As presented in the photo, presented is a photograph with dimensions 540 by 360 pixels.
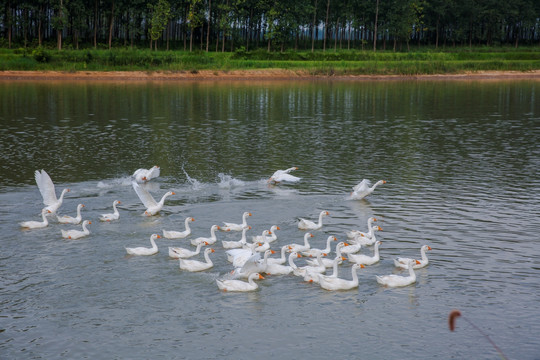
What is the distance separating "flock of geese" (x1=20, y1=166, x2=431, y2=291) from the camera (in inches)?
540

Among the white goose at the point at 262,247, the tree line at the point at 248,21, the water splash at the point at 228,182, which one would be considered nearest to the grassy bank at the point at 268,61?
the tree line at the point at 248,21

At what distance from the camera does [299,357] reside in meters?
11.1

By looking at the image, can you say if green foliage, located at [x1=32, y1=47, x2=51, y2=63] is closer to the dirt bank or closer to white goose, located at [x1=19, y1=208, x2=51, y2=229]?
the dirt bank

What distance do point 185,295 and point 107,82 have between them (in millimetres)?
53855

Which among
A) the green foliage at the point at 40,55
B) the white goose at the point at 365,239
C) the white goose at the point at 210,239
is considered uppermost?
the green foliage at the point at 40,55

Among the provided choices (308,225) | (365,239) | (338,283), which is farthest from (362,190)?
(338,283)

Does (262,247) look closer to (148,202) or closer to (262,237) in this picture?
(262,237)

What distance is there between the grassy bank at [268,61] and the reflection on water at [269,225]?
2845cm

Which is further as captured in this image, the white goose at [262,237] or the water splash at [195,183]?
the water splash at [195,183]

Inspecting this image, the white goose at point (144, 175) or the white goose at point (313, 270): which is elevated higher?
the white goose at point (144, 175)

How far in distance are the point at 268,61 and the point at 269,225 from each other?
2267 inches

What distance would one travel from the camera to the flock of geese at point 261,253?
1372 centimetres

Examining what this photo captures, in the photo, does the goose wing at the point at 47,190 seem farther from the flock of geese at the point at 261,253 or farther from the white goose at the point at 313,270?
the white goose at the point at 313,270

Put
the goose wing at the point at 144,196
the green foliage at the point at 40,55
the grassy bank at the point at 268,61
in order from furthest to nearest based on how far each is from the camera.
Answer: the grassy bank at the point at 268,61, the green foliage at the point at 40,55, the goose wing at the point at 144,196
